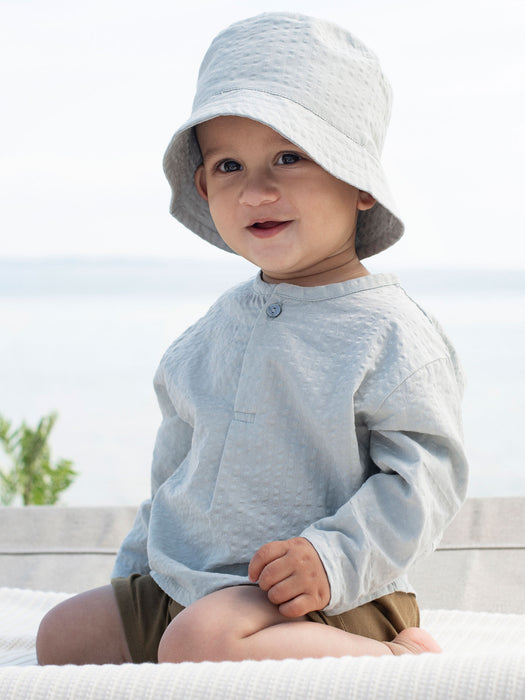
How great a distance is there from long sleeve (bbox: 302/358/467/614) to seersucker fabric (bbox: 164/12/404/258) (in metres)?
0.23

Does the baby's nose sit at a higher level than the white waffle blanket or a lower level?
higher

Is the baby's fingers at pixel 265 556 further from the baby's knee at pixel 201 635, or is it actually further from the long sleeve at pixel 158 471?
the long sleeve at pixel 158 471

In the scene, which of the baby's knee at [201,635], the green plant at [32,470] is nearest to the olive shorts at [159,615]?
the baby's knee at [201,635]

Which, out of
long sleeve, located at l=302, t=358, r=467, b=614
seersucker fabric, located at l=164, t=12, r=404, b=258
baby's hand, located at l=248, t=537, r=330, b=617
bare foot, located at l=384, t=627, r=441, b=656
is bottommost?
bare foot, located at l=384, t=627, r=441, b=656

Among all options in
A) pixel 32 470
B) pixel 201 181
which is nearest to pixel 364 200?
pixel 201 181

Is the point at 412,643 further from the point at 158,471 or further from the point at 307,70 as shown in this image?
the point at 307,70

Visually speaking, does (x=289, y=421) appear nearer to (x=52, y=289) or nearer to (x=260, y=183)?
(x=260, y=183)

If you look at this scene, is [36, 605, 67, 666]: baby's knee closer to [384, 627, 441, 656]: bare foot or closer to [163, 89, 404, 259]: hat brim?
[384, 627, 441, 656]: bare foot

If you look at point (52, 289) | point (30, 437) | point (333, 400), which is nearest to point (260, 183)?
point (333, 400)

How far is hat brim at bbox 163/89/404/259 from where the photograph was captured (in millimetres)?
896

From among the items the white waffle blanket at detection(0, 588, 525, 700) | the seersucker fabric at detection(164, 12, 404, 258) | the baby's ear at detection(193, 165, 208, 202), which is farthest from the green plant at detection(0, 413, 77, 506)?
the white waffle blanket at detection(0, 588, 525, 700)

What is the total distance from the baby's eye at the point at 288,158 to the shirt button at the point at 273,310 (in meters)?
0.15

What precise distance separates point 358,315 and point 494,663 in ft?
1.31

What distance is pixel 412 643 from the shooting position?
921mm
